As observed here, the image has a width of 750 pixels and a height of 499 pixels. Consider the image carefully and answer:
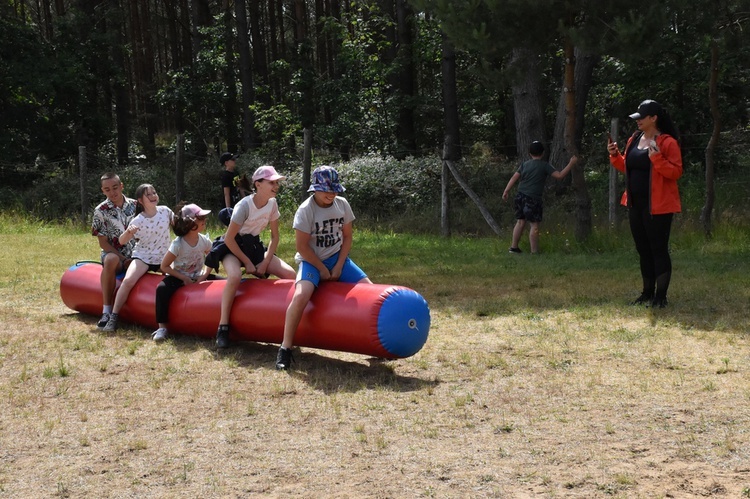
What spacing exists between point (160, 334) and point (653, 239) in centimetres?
462

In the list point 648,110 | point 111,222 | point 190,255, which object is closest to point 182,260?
point 190,255

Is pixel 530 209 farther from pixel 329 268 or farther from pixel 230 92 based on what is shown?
pixel 230 92

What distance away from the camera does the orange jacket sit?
325 inches

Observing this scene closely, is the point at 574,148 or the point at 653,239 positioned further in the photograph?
the point at 574,148

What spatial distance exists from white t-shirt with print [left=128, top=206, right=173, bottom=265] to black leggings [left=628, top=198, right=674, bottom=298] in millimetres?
4457

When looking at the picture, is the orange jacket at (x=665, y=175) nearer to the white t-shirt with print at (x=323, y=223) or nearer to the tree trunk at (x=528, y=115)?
the white t-shirt with print at (x=323, y=223)

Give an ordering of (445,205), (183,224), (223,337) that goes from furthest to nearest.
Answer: (445,205), (183,224), (223,337)

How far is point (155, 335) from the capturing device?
811 cm

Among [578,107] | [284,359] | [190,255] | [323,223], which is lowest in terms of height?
[284,359]

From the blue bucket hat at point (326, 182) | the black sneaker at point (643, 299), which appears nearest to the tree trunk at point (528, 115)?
the black sneaker at point (643, 299)

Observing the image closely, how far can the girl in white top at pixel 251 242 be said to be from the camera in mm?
7625

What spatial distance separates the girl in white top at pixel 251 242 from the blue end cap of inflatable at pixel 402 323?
1.65 metres

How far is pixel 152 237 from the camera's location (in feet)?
28.6

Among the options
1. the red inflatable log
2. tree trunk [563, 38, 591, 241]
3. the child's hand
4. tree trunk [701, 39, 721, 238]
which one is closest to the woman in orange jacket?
the red inflatable log
